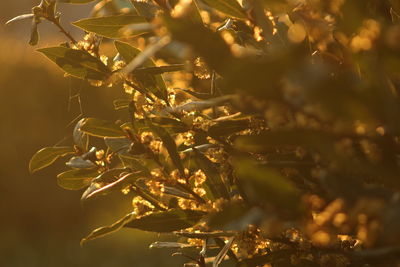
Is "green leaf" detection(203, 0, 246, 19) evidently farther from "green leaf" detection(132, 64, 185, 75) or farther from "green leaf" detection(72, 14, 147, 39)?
"green leaf" detection(72, 14, 147, 39)

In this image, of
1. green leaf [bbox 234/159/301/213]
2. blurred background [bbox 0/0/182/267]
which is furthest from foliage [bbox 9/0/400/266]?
blurred background [bbox 0/0/182/267]

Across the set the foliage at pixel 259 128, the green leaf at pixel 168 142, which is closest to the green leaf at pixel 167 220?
the foliage at pixel 259 128

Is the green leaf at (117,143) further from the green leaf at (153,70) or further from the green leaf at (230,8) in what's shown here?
the green leaf at (230,8)

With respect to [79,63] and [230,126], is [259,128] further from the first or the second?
[79,63]

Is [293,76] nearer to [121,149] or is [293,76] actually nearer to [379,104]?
[379,104]

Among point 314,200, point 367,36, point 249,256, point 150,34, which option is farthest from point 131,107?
point 367,36

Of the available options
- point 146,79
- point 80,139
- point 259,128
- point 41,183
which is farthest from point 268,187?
point 41,183
